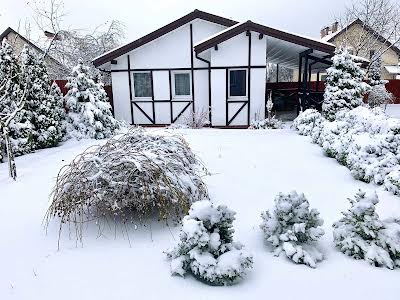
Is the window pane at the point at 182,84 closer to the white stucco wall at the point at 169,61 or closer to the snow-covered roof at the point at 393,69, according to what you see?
the white stucco wall at the point at 169,61

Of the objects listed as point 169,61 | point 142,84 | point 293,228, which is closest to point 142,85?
point 142,84

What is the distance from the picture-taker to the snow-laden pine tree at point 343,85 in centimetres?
1106

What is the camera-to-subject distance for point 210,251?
2775 mm

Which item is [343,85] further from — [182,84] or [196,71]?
[182,84]

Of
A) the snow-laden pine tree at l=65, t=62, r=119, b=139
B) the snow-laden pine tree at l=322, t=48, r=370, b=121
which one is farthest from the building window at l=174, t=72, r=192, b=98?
the snow-laden pine tree at l=322, t=48, r=370, b=121

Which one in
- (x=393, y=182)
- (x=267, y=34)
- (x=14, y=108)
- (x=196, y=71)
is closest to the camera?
(x=393, y=182)

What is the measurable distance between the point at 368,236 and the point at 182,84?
10.6 m

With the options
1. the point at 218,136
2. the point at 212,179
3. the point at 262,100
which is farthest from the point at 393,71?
the point at 212,179

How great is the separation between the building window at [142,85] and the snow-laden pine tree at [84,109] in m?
2.68

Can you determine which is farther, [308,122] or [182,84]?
[182,84]

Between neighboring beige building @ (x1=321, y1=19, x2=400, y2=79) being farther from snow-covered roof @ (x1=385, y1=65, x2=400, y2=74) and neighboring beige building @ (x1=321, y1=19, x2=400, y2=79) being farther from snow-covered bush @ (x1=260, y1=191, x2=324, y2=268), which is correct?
snow-covered bush @ (x1=260, y1=191, x2=324, y2=268)

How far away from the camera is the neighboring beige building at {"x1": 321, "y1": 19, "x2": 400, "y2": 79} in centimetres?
2373

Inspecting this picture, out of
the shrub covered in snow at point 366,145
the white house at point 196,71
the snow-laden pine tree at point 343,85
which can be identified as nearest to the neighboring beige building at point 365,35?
the snow-laden pine tree at point 343,85

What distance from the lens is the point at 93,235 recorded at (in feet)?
11.2
